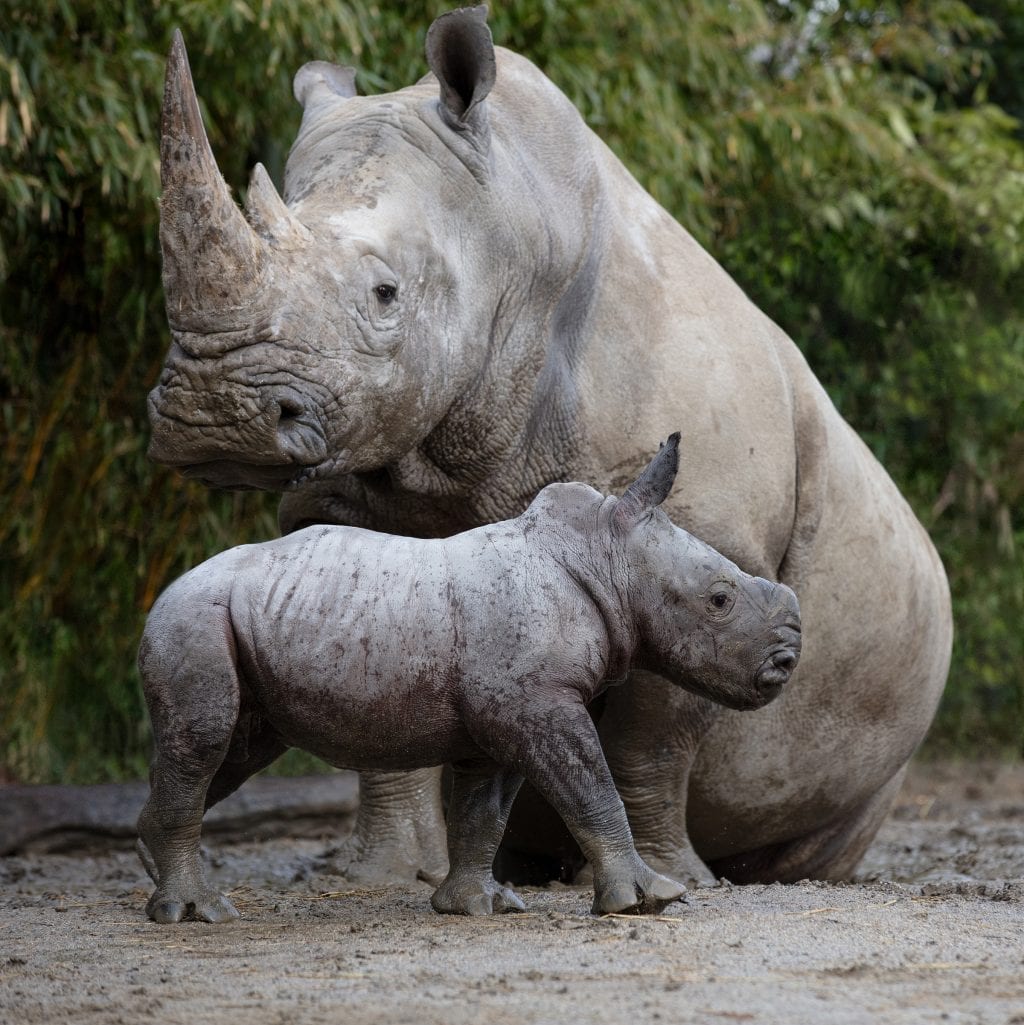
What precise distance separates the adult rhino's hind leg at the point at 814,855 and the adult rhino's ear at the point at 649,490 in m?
2.51

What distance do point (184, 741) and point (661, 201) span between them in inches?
227

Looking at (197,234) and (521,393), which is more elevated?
(197,234)

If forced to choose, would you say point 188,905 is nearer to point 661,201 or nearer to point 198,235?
point 198,235

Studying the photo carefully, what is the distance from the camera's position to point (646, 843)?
17.9ft

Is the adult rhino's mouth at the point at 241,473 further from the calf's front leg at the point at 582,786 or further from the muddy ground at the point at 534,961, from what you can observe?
the muddy ground at the point at 534,961

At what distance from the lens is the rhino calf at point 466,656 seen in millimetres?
4117

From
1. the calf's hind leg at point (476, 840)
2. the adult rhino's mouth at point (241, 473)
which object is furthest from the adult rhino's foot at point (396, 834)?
the adult rhino's mouth at point (241, 473)

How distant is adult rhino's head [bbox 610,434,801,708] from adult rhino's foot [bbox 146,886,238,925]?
113cm

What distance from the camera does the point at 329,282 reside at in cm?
464

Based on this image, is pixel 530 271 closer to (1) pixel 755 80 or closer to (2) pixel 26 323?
(2) pixel 26 323

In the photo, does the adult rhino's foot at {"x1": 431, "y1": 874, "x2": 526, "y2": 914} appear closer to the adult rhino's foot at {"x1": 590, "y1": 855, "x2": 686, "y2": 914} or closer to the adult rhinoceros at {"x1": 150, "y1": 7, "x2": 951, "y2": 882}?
the adult rhino's foot at {"x1": 590, "y1": 855, "x2": 686, "y2": 914}

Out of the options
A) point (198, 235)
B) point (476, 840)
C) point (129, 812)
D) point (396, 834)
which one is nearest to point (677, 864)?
point (396, 834)

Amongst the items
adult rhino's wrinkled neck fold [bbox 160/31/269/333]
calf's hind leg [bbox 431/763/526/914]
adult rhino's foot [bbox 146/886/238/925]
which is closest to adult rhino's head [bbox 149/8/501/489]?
adult rhino's wrinkled neck fold [bbox 160/31/269/333]

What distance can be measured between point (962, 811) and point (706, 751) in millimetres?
4308
